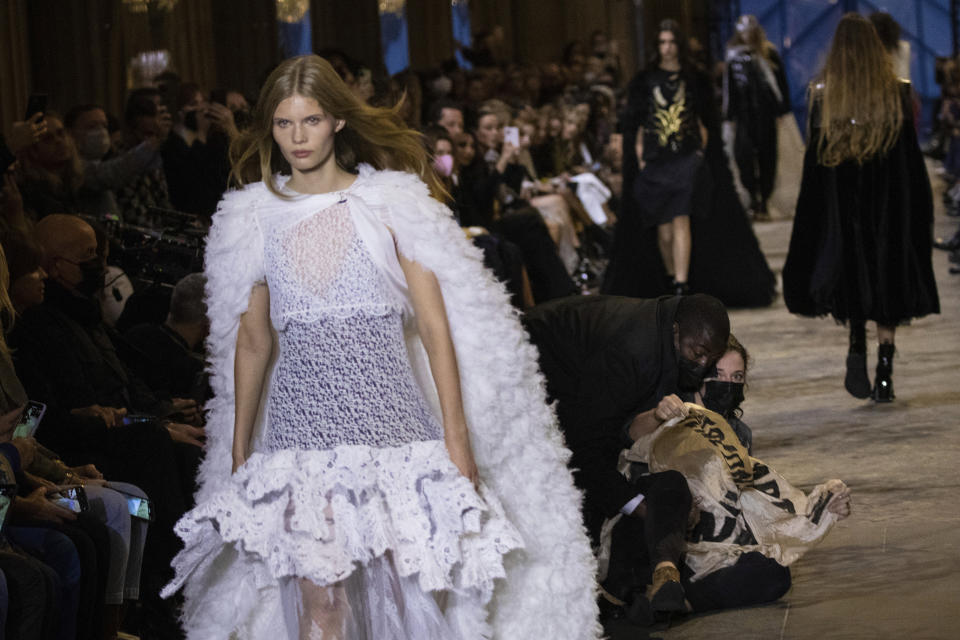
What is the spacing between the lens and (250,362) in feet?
11.7

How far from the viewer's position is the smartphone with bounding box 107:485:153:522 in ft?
Result: 14.3

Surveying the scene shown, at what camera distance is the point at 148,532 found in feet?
15.3

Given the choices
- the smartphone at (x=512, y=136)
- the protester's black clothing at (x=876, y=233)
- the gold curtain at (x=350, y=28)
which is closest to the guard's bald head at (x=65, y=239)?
the protester's black clothing at (x=876, y=233)

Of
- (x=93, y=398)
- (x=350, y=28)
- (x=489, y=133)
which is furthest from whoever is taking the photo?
(x=350, y=28)

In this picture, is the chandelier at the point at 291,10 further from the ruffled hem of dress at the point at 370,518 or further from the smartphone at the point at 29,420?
the ruffled hem of dress at the point at 370,518

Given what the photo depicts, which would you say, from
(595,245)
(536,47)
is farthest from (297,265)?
(536,47)

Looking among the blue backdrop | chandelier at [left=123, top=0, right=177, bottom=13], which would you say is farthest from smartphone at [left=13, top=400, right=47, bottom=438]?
the blue backdrop

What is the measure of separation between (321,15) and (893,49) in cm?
794

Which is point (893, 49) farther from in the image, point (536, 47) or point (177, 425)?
point (536, 47)

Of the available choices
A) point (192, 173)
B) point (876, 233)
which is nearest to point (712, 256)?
point (876, 233)

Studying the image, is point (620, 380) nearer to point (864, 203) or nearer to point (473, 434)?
point (473, 434)

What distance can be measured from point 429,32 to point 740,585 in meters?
14.5

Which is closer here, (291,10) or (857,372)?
(857,372)

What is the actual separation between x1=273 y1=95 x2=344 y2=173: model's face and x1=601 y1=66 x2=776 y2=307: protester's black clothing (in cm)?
698
